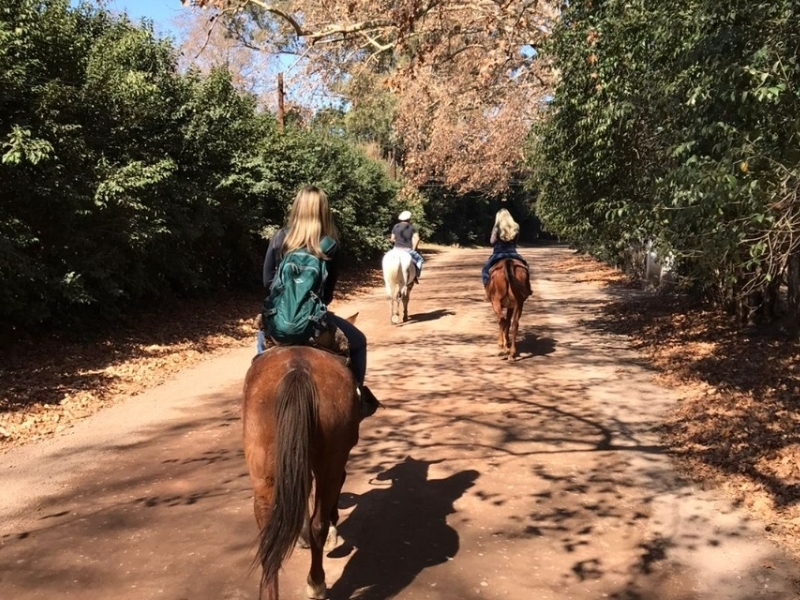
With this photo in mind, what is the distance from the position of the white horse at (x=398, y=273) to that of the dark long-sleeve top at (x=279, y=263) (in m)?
9.11

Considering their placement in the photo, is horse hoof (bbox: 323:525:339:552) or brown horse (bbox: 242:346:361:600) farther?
horse hoof (bbox: 323:525:339:552)

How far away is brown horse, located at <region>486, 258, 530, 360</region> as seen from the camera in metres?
10.3

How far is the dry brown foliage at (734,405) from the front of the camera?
212 inches

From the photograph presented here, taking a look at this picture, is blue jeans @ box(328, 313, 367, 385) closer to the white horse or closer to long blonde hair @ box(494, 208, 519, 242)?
long blonde hair @ box(494, 208, 519, 242)

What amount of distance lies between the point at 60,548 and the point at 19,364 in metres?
5.31

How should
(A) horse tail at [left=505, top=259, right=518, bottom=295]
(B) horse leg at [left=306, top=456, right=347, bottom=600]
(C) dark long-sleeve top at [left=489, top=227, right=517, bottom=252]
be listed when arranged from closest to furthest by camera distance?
(B) horse leg at [left=306, top=456, right=347, bottom=600] → (A) horse tail at [left=505, top=259, right=518, bottom=295] → (C) dark long-sleeve top at [left=489, top=227, right=517, bottom=252]

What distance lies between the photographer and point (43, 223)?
9633mm

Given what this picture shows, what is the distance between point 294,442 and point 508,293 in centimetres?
724

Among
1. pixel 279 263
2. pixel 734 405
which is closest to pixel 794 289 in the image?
pixel 734 405

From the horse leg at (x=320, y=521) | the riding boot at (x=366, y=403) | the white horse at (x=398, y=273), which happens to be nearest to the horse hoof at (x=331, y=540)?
the horse leg at (x=320, y=521)

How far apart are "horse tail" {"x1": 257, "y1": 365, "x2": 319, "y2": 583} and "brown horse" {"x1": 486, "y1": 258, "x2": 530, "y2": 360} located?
718 centimetres

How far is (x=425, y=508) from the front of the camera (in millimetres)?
5094

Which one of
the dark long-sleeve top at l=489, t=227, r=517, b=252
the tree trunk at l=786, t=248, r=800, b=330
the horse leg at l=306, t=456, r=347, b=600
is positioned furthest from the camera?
the dark long-sleeve top at l=489, t=227, r=517, b=252

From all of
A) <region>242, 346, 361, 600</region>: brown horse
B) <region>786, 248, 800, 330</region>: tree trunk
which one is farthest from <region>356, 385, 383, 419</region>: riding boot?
<region>786, 248, 800, 330</region>: tree trunk
